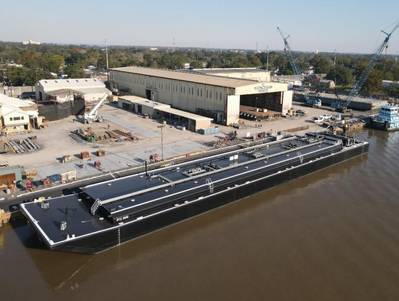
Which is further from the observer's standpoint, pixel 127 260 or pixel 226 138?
pixel 226 138

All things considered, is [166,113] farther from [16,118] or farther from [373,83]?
[373,83]

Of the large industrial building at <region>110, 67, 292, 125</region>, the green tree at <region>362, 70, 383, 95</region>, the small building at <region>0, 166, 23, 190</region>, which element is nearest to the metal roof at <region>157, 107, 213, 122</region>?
the large industrial building at <region>110, 67, 292, 125</region>

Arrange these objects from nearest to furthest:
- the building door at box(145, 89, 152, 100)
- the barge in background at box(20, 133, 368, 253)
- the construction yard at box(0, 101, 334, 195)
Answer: the barge in background at box(20, 133, 368, 253)
the construction yard at box(0, 101, 334, 195)
the building door at box(145, 89, 152, 100)

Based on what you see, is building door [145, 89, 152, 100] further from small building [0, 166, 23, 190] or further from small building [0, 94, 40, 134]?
small building [0, 166, 23, 190]

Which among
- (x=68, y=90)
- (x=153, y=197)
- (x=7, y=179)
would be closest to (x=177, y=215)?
(x=153, y=197)

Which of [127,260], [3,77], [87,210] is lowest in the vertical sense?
[127,260]

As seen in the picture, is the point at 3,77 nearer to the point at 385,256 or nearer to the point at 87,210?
the point at 87,210

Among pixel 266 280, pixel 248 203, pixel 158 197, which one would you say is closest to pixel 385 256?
pixel 266 280
